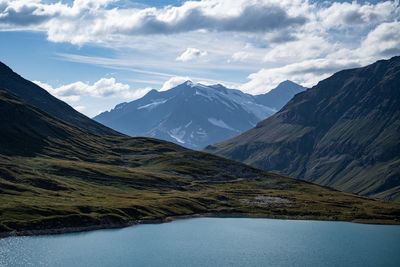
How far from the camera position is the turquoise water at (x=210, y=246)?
115 metres

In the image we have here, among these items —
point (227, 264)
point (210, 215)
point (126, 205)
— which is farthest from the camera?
point (210, 215)

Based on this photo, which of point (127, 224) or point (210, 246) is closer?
point (210, 246)

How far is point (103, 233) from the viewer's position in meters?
148

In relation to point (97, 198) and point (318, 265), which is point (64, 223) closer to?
point (97, 198)

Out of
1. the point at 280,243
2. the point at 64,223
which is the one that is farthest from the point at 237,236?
the point at 64,223

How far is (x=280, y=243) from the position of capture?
145 meters

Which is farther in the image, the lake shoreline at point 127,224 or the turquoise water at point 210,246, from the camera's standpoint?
the lake shoreline at point 127,224

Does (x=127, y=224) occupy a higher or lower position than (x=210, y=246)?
higher

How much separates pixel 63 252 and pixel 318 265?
5534 centimetres

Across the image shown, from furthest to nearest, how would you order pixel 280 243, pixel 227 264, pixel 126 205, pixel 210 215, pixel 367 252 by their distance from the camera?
pixel 210 215 → pixel 126 205 → pixel 280 243 → pixel 367 252 → pixel 227 264

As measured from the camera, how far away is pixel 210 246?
136375 mm

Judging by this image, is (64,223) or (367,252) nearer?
(367,252)

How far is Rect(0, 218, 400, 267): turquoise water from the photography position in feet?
379

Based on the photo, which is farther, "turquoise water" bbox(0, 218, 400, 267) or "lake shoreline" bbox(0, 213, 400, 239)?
"lake shoreline" bbox(0, 213, 400, 239)
